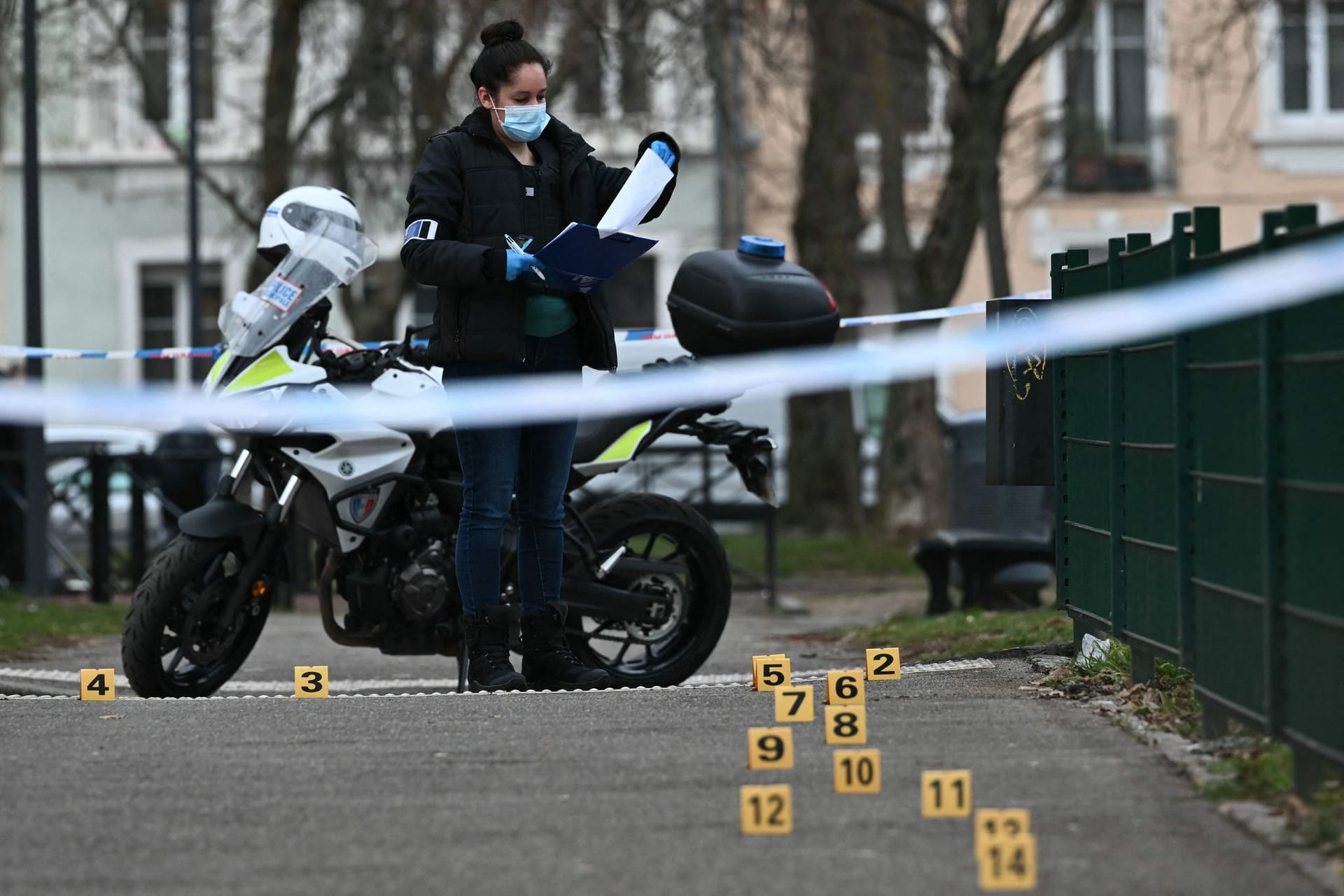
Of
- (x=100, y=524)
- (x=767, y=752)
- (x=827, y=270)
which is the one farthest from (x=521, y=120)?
(x=827, y=270)

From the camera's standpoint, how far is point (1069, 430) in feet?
23.0

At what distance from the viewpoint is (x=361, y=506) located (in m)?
7.57

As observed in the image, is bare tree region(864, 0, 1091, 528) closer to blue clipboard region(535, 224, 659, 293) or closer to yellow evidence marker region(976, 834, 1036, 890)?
blue clipboard region(535, 224, 659, 293)

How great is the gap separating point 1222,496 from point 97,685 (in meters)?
3.66

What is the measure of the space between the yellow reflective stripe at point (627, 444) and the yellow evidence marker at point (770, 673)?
3.97ft

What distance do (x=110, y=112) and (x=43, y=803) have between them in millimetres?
28033

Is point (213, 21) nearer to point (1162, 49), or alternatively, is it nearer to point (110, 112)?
point (110, 112)

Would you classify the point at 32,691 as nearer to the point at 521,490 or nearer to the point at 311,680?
the point at 311,680

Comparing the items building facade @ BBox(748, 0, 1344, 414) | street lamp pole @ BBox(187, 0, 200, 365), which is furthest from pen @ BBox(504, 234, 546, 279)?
building facade @ BBox(748, 0, 1344, 414)

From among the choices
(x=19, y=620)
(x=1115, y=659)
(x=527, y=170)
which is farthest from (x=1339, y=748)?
(x=19, y=620)

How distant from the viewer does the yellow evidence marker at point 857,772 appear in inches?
189

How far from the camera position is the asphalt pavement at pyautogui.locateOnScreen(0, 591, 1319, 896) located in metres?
4.13

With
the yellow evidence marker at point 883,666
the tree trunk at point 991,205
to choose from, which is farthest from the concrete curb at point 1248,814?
the tree trunk at point 991,205

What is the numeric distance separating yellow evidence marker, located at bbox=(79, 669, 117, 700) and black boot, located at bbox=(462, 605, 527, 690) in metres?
1.10
